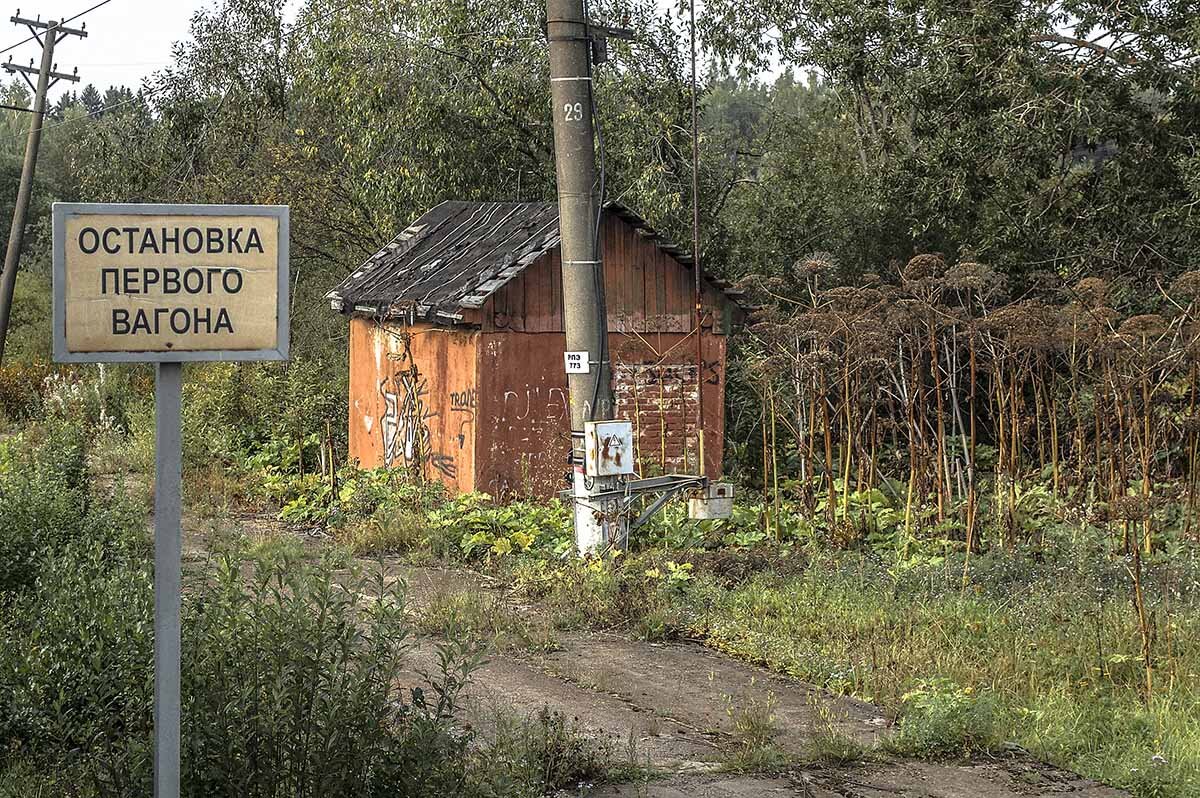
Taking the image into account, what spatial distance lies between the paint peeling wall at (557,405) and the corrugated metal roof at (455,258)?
77cm

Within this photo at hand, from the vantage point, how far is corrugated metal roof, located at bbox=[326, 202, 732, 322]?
15328 millimetres

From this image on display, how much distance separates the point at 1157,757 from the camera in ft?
21.1

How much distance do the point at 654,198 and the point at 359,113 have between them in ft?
18.6

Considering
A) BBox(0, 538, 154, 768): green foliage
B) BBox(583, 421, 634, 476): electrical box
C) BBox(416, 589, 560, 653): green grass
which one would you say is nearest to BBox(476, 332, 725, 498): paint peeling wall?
BBox(583, 421, 634, 476): electrical box

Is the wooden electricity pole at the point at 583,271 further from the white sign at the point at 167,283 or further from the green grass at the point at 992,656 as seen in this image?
the white sign at the point at 167,283

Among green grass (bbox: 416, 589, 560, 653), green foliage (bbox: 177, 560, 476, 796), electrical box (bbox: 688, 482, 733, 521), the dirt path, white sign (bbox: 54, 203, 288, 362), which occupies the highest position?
white sign (bbox: 54, 203, 288, 362)

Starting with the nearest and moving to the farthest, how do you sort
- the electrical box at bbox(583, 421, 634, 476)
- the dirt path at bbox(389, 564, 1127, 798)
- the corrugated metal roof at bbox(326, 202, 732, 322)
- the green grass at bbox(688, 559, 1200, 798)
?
the dirt path at bbox(389, 564, 1127, 798), the green grass at bbox(688, 559, 1200, 798), the electrical box at bbox(583, 421, 634, 476), the corrugated metal roof at bbox(326, 202, 732, 322)

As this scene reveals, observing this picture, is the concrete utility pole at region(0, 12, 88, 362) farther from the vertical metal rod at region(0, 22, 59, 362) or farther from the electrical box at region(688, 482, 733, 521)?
the electrical box at region(688, 482, 733, 521)

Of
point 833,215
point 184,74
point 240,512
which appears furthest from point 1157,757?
point 184,74

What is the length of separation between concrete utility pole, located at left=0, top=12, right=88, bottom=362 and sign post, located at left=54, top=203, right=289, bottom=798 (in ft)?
81.8

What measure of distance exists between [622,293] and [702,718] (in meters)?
9.04

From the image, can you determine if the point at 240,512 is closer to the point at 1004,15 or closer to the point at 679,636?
the point at 679,636

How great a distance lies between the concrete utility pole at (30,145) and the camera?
27766 mm

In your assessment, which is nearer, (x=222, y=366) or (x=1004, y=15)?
(x=1004, y=15)
